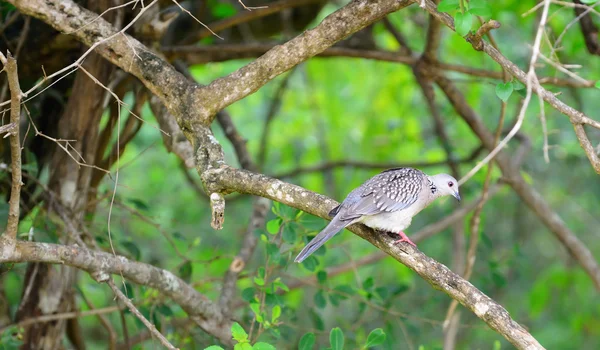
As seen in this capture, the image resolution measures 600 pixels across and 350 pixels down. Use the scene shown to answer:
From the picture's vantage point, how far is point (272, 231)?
361 cm

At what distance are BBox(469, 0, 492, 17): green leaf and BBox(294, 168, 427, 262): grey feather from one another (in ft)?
3.12

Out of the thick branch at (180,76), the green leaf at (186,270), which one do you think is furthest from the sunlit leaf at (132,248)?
the thick branch at (180,76)

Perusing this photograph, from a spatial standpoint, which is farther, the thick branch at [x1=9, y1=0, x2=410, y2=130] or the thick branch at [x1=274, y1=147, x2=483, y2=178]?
the thick branch at [x1=274, y1=147, x2=483, y2=178]

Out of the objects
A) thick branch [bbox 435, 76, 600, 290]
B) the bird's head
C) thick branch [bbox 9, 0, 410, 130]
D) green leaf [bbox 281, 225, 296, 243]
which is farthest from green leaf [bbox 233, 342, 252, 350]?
thick branch [bbox 435, 76, 600, 290]

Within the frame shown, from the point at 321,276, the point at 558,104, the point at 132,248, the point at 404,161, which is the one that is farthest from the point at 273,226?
the point at 404,161

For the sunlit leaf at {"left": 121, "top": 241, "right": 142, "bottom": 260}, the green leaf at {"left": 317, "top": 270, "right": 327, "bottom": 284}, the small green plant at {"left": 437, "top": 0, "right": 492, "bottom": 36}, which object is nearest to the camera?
the small green plant at {"left": 437, "top": 0, "right": 492, "bottom": 36}

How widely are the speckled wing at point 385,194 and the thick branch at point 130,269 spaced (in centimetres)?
100

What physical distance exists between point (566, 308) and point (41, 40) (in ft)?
19.0

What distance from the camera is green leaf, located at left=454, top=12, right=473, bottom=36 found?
2.60 m

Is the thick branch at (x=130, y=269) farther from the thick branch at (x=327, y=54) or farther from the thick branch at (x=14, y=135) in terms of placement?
the thick branch at (x=327, y=54)

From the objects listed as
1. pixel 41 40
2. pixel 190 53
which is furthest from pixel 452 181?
pixel 41 40

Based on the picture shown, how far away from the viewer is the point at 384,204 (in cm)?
352

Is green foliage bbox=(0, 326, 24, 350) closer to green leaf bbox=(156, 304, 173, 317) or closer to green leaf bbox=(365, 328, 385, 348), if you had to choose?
green leaf bbox=(156, 304, 173, 317)

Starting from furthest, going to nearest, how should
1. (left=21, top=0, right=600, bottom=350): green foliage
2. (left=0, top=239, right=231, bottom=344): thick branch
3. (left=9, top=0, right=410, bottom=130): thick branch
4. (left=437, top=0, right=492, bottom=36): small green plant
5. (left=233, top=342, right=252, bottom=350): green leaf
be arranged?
1. (left=21, top=0, right=600, bottom=350): green foliage
2. (left=9, top=0, right=410, bottom=130): thick branch
3. (left=0, top=239, right=231, bottom=344): thick branch
4. (left=233, top=342, right=252, bottom=350): green leaf
5. (left=437, top=0, right=492, bottom=36): small green plant
